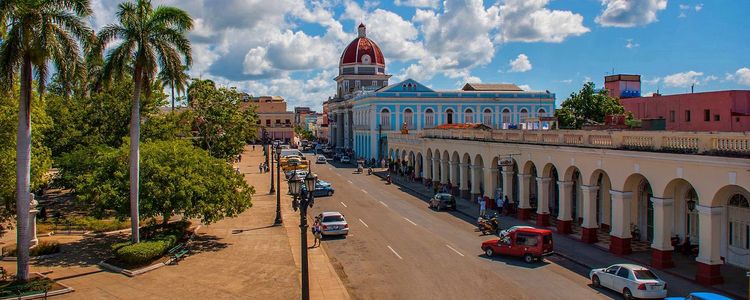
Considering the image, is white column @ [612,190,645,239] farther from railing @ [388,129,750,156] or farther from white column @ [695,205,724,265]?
white column @ [695,205,724,265]

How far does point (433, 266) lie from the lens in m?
23.0

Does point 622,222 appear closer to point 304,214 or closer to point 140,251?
point 304,214

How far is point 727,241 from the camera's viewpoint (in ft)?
76.0

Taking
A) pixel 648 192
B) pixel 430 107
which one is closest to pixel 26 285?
pixel 648 192

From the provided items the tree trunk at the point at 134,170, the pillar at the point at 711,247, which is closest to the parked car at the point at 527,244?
the pillar at the point at 711,247

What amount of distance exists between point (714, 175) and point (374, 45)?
3415 inches

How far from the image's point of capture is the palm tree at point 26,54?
19016 millimetres

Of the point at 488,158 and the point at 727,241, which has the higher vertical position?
the point at 488,158

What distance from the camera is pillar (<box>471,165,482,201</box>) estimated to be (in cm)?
4106

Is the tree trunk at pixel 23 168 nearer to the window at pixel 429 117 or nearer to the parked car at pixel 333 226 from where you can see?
the parked car at pixel 333 226

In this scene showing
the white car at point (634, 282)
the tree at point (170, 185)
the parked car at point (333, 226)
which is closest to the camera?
the white car at point (634, 282)

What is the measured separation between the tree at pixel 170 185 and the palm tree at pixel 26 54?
14.6ft

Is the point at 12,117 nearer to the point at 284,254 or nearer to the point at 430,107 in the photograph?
the point at 284,254

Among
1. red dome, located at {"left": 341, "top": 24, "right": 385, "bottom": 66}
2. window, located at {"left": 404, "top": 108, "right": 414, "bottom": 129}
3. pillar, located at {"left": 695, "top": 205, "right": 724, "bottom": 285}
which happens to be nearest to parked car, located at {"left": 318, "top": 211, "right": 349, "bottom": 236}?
pillar, located at {"left": 695, "top": 205, "right": 724, "bottom": 285}
